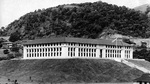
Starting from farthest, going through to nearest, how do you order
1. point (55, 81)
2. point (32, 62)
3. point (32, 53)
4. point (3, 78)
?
point (32, 53)
point (32, 62)
point (3, 78)
point (55, 81)

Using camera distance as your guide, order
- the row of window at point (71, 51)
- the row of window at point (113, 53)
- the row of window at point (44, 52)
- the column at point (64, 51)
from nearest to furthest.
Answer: the column at point (64, 51) → the row of window at point (71, 51) → the row of window at point (44, 52) → the row of window at point (113, 53)

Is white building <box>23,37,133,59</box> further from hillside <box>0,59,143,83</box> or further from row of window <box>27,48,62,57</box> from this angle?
hillside <box>0,59,143,83</box>

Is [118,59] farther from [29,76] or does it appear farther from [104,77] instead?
[29,76]

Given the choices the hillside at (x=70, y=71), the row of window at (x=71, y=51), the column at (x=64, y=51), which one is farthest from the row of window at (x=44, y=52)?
the hillside at (x=70, y=71)

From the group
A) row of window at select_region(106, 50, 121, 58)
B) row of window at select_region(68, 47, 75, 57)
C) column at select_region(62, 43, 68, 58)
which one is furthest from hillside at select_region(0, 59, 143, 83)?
row of window at select_region(106, 50, 121, 58)

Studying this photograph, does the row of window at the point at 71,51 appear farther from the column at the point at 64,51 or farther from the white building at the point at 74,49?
the column at the point at 64,51

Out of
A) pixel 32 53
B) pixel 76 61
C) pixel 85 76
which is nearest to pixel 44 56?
pixel 32 53

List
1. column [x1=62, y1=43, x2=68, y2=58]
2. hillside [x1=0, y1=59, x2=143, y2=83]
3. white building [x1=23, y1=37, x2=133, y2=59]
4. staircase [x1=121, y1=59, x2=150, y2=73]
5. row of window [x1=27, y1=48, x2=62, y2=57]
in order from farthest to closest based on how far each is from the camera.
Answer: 1. row of window [x1=27, y1=48, x2=62, y2=57]
2. white building [x1=23, y1=37, x2=133, y2=59]
3. column [x1=62, y1=43, x2=68, y2=58]
4. staircase [x1=121, y1=59, x2=150, y2=73]
5. hillside [x1=0, y1=59, x2=143, y2=83]
